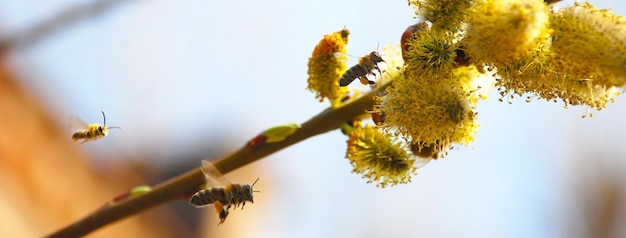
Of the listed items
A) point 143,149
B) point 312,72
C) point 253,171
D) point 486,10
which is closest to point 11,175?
point 143,149

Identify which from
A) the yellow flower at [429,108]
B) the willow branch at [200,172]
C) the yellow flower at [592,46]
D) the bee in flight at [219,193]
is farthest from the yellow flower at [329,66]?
the yellow flower at [592,46]

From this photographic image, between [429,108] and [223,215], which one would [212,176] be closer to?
[223,215]

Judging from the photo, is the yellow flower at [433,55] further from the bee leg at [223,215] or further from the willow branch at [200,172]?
the bee leg at [223,215]

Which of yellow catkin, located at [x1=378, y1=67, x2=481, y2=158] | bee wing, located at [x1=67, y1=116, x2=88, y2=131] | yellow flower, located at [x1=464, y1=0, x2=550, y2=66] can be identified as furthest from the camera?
bee wing, located at [x1=67, y1=116, x2=88, y2=131]

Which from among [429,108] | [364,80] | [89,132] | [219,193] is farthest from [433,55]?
[89,132]

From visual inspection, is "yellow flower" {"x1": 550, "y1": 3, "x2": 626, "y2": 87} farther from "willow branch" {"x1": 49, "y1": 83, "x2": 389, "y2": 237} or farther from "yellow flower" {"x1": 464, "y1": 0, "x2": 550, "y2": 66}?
"willow branch" {"x1": 49, "y1": 83, "x2": 389, "y2": 237}

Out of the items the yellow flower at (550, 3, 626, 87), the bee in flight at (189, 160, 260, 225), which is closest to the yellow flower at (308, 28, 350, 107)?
the bee in flight at (189, 160, 260, 225)
